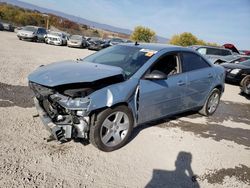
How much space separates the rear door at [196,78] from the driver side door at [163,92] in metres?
0.18

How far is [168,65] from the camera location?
5.15 metres

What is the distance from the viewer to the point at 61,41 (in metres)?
26.6

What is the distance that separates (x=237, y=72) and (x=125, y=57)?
874 cm

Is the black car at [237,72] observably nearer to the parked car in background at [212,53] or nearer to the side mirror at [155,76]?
the parked car in background at [212,53]

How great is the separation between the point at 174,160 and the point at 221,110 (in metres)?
4.06

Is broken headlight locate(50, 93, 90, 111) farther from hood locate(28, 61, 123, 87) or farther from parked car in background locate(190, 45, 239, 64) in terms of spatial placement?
parked car in background locate(190, 45, 239, 64)

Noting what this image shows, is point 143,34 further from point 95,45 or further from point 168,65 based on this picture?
point 168,65

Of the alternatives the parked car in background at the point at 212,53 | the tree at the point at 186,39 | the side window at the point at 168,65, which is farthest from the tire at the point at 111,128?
the tree at the point at 186,39

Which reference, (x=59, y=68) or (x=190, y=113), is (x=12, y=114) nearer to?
(x=59, y=68)

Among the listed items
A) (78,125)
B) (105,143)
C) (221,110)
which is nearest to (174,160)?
(105,143)

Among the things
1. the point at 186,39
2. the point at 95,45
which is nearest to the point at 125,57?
the point at 95,45

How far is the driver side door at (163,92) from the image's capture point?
437 cm

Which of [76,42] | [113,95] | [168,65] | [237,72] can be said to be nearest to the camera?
[113,95]

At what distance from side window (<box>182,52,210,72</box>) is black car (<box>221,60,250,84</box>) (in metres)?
6.75
